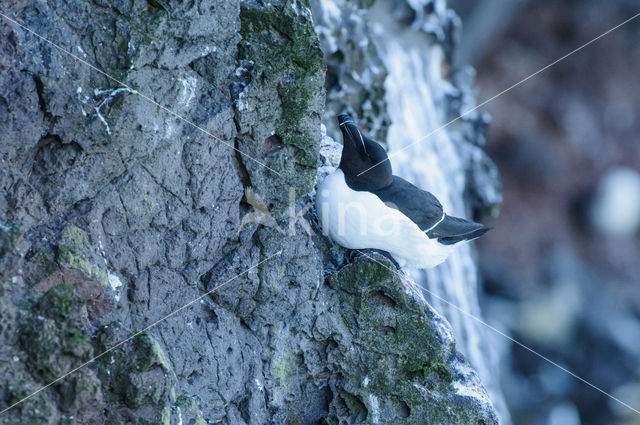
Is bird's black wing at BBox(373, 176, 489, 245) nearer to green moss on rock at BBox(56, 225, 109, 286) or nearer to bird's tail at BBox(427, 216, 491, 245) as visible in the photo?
bird's tail at BBox(427, 216, 491, 245)

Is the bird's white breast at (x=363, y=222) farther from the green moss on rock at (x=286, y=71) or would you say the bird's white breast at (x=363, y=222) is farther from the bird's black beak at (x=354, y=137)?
the green moss on rock at (x=286, y=71)

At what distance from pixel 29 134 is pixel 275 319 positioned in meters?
1.30

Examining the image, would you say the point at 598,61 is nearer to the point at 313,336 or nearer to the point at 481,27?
the point at 481,27

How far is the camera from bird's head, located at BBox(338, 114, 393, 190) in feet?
11.7

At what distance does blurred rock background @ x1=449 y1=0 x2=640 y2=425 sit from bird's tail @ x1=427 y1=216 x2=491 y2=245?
197 inches

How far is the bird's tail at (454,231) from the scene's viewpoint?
3.91 m

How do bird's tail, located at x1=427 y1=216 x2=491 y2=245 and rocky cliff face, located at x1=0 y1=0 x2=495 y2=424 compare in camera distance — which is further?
bird's tail, located at x1=427 y1=216 x2=491 y2=245

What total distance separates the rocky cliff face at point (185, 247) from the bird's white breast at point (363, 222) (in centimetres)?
11

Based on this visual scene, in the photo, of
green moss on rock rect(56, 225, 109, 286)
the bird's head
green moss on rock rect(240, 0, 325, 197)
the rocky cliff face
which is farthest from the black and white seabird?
green moss on rock rect(56, 225, 109, 286)

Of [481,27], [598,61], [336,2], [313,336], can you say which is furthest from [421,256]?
[598,61]

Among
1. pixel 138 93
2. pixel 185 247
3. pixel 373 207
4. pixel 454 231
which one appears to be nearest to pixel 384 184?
pixel 373 207

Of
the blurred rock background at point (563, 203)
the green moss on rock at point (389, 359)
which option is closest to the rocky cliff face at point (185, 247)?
the green moss on rock at point (389, 359)

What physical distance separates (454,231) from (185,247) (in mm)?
1543

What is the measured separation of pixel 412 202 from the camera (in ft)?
12.3
